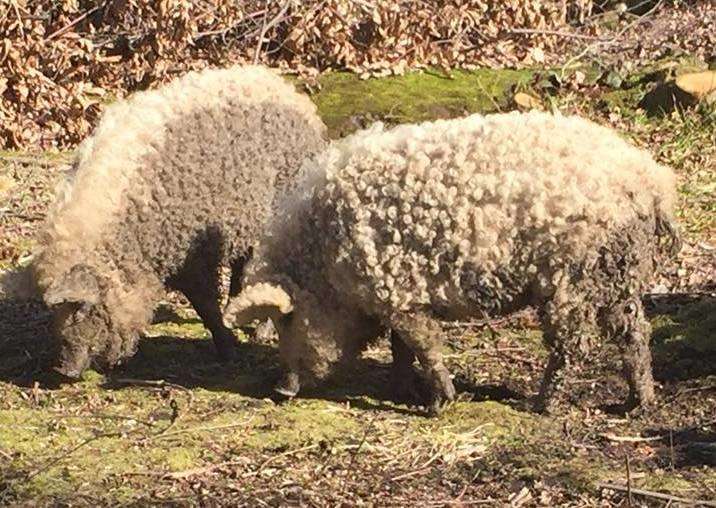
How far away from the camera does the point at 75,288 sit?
21.5 ft

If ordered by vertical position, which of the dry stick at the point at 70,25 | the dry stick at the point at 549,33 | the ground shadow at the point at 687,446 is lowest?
the ground shadow at the point at 687,446

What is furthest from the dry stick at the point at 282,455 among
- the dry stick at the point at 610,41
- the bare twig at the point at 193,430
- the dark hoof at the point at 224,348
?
the dry stick at the point at 610,41

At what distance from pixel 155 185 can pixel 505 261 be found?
2040 mm

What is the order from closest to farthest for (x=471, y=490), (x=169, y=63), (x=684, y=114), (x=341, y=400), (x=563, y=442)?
1. (x=471, y=490)
2. (x=563, y=442)
3. (x=341, y=400)
4. (x=684, y=114)
5. (x=169, y=63)

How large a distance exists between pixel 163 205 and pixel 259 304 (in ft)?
3.37

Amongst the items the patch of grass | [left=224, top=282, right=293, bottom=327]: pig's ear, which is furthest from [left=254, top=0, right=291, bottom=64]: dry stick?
[left=224, top=282, right=293, bottom=327]: pig's ear

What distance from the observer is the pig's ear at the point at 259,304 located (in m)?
6.08

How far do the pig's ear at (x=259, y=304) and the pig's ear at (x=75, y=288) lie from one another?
2.72 feet

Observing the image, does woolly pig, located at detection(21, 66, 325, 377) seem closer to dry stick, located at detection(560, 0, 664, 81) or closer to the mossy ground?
the mossy ground

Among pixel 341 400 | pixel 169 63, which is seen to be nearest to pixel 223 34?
pixel 169 63

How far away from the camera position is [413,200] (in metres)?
5.86

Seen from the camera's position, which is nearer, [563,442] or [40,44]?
[563,442]

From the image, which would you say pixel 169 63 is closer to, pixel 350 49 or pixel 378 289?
pixel 350 49

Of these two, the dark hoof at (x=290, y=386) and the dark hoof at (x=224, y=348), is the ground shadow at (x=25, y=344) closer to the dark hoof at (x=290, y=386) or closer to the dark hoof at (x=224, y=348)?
the dark hoof at (x=224, y=348)
